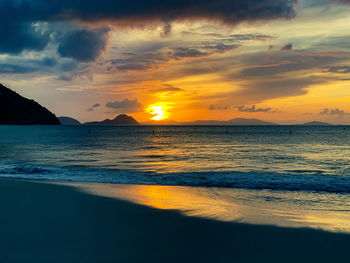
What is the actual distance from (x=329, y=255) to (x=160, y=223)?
13.1ft

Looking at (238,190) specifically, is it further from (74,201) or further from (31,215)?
(31,215)

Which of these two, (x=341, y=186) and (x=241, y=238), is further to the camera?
(x=341, y=186)

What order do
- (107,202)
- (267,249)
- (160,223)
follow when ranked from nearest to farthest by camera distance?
(267,249)
(160,223)
(107,202)

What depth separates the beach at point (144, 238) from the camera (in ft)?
18.8

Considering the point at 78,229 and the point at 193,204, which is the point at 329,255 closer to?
the point at 193,204

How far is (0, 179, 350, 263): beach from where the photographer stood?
5.73 meters

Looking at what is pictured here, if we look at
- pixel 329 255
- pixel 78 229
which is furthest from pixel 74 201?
pixel 329 255

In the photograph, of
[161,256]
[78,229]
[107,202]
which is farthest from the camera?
[107,202]

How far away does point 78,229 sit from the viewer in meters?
7.09

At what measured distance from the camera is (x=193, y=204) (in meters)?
10.1

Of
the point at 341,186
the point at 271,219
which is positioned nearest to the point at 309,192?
the point at 341,186

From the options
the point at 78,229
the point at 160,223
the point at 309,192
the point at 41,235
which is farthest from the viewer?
the point at 309,192

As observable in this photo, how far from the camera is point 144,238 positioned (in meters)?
6.68

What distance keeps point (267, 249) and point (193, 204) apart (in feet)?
13.8
